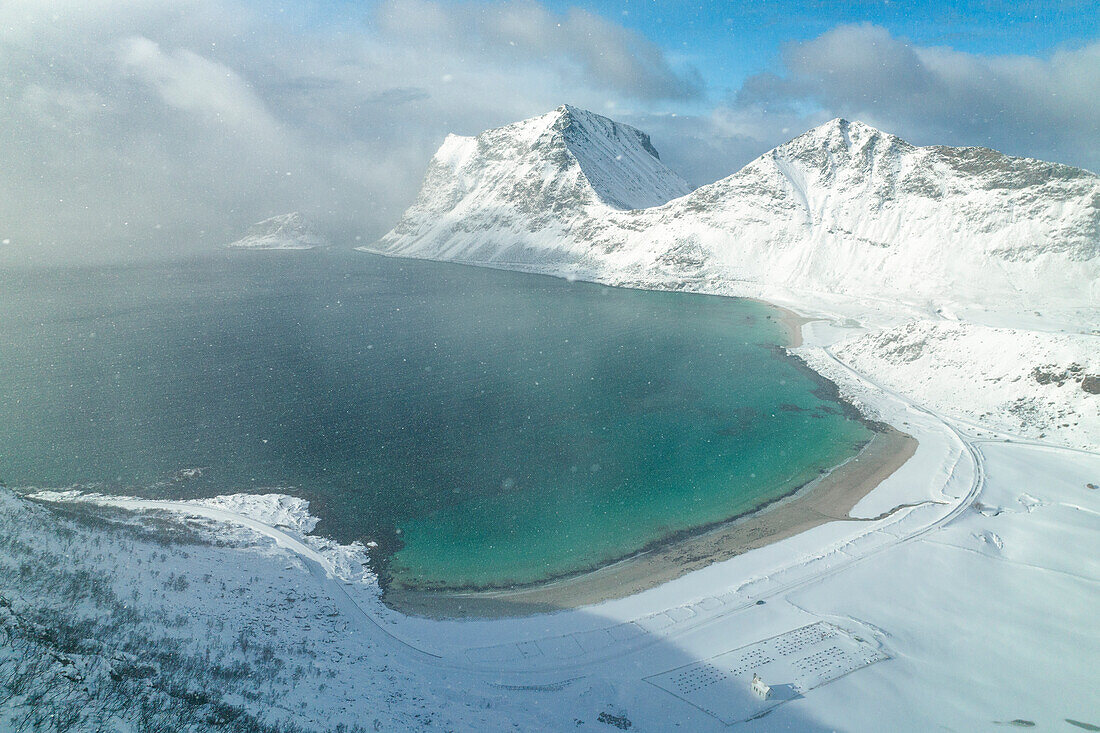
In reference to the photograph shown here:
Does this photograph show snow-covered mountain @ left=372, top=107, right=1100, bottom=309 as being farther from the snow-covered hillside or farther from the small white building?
the small white building

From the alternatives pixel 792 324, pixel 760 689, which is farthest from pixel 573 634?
pixel 792 324

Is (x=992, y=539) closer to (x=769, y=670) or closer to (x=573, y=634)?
(x=769, y=670)

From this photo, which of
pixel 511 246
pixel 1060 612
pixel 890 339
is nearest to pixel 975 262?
pixel 890 339

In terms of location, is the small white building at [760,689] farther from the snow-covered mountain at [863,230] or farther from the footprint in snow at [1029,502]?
the snow-covered mountain at [863,230]

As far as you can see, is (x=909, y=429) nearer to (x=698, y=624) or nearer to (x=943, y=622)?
(x=943, y=622)

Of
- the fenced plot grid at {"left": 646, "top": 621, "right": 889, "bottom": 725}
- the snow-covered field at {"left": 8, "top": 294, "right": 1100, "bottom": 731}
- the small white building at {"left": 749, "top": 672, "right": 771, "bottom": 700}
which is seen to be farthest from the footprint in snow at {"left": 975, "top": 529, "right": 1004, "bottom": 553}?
the small white building at {"left": 749, "top": 672, "right": 771, "bottom": 700}

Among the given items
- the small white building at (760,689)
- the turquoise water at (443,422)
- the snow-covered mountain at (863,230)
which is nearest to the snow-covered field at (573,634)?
the small white building at (760,689)
